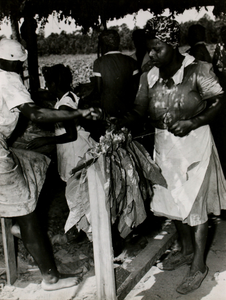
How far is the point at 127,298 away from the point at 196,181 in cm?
105

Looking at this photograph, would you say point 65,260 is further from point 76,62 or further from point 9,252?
point 76,62

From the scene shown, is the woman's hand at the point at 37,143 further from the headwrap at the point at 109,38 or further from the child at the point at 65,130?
the headwrap at the point at 109,38

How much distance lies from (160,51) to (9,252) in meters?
2.07

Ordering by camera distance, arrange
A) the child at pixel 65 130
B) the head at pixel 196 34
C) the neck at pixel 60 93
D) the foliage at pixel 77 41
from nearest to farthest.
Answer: the child at pixel 65 130, the neck at pixel 60 93, the head at pixel 196 34, the foliage at pixel 77 41

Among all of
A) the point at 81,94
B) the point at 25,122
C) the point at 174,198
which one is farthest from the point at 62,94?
the point at 81,94

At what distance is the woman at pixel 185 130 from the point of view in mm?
2430

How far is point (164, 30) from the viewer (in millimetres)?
2395

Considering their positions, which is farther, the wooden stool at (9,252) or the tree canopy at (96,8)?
the tree canopy at (96,8)

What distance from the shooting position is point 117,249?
3188 mm

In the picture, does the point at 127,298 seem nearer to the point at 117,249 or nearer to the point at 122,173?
the point at 117,249

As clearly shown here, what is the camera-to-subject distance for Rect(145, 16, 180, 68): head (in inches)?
94.7

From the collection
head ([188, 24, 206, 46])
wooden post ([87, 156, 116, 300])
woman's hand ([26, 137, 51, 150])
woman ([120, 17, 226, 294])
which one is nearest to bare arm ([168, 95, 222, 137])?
woman ([120, 17, 226, 294])

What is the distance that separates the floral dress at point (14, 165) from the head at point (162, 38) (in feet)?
3.30

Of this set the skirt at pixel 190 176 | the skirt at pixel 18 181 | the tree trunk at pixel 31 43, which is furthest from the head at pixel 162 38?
the tree trunk at pixel 31 43
